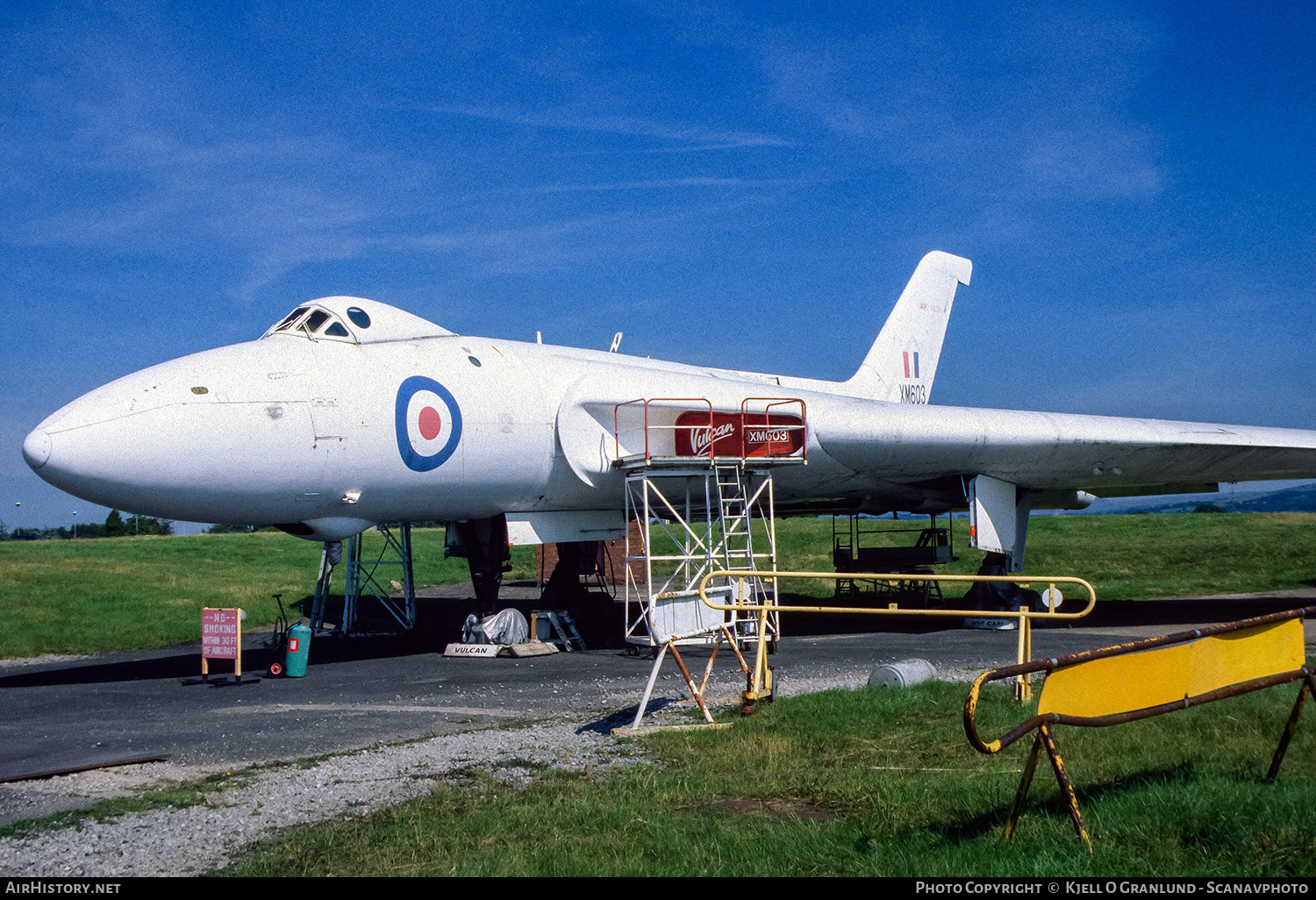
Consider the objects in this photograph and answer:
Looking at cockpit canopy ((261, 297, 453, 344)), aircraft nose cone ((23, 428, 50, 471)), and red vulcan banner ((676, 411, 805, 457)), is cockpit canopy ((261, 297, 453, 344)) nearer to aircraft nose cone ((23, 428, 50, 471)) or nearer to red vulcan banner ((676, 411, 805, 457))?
aircraft nose cone ((23, 428, 50, 471))

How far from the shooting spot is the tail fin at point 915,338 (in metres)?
23.0

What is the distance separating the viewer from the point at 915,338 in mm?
23953

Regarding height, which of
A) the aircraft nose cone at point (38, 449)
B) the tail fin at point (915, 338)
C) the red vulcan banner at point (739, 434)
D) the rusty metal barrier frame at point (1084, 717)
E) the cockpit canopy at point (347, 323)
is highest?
the tail fin at point (915, 338)

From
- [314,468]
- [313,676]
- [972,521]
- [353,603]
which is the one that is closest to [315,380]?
[314,468]

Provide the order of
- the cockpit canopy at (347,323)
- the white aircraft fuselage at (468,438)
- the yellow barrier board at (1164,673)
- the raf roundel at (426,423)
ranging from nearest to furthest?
the yellow barrier board at (1164,673) < the white aircraft fuselage at (468,438) < the raf roundel at (426,423) < the cockpit canopy at (347,323)

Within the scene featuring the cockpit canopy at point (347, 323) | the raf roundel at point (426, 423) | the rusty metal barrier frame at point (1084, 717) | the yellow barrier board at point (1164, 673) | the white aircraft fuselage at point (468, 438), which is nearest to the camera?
the rusty metal barrier frame at point (1084, 717)

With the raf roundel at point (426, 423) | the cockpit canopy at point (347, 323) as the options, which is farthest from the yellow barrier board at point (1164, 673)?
the cockpit canopy at point (347, 323)

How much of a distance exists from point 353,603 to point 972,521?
12421mm

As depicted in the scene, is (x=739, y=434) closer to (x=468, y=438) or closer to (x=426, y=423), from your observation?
(x=468, y=438)

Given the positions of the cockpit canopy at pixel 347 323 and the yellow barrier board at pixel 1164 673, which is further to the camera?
the cockpit canopy at pixel 347 323

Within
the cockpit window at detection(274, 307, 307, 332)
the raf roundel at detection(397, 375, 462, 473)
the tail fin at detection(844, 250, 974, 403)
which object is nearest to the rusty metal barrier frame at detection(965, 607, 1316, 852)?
the raf roundel at detection(397, 375, 462, 473)

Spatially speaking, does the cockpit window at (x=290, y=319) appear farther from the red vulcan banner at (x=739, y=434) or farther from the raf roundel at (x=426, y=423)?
the red vulcan banner at (x=739, y=434)

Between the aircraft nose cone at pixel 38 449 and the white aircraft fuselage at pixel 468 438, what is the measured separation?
18mm

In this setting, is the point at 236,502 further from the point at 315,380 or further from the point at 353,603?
the point at 353,603
